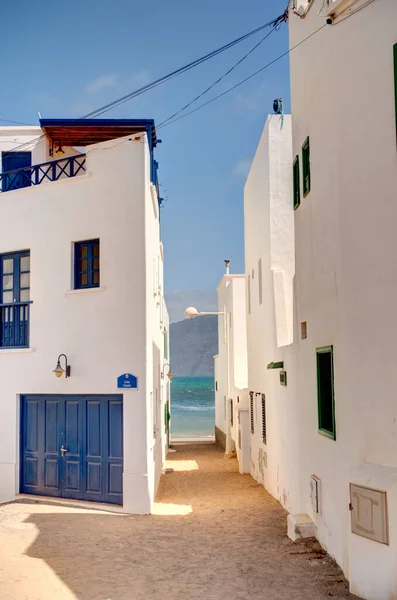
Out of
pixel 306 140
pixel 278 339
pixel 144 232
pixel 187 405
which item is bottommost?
pixel 187 405

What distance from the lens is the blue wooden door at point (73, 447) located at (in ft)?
37.6

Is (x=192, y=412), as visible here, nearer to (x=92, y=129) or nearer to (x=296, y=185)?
(x=92, y=129)

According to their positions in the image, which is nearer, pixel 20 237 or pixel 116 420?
pixel 116 420

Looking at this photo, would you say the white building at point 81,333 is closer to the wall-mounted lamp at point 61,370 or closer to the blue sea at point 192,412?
the wall-mounted lamp at point 61,370

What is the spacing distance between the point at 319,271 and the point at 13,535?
5881 millimetres

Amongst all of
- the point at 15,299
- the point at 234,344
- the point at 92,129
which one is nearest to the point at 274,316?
the point at 15,299

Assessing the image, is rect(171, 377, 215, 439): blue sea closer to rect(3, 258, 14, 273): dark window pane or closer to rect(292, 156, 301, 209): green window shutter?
rect(3, 258, 14, 273): dark window pane

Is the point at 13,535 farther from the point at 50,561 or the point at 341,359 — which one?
the point at 341,359

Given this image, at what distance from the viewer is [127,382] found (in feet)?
37.3

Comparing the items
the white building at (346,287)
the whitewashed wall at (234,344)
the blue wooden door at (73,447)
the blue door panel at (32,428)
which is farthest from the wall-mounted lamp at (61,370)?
the whitewashed wall at (234,344)

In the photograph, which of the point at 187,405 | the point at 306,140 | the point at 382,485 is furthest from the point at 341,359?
the point at 187,405

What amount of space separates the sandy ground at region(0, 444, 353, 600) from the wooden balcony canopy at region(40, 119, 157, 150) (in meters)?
8.40

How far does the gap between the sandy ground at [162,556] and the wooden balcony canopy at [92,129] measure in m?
8.40

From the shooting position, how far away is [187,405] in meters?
110
